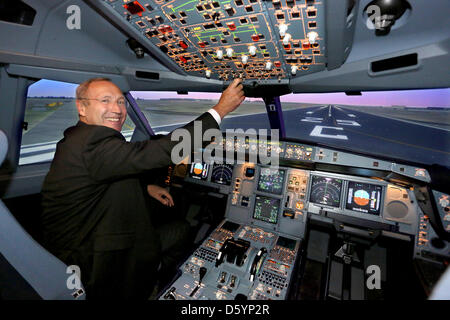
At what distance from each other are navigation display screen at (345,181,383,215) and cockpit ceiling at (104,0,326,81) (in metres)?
1.56

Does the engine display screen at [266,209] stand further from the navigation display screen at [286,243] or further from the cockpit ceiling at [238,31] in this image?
the cockpit ceiling at [238,31]

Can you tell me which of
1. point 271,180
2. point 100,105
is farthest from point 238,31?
point 271,180

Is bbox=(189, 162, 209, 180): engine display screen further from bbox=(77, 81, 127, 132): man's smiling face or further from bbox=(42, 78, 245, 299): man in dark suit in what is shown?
bbox=(77, 81, 127, 132): man's smiling face

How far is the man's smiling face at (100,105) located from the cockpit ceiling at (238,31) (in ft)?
2.21

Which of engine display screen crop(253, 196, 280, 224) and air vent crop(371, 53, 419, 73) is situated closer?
air vent crop(371, 53, 419, 73)

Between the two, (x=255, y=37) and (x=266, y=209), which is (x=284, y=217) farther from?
(x=255, y=37)

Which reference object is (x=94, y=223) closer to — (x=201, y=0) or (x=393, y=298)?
(x=201, y=0)

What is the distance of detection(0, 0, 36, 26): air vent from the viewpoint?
1843 mm

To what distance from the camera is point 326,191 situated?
2.63 meters

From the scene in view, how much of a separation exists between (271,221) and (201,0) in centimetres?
252

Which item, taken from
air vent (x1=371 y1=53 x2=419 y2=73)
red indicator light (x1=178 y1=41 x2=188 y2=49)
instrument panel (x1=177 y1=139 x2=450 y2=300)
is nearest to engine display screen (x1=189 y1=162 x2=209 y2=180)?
instrument panel (x1=177 y1=139 x2=450 y2=300)
